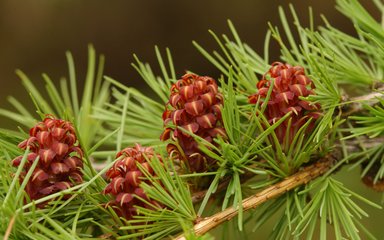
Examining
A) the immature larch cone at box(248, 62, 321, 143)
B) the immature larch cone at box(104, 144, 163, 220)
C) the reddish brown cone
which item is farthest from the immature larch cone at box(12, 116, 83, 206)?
the reddish brown cone

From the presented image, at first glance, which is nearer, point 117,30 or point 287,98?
point 287,98

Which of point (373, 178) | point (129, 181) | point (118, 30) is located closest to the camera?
point (129, 181)

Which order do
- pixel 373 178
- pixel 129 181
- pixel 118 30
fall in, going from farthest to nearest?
pixel 118 30, pixel 373 178, pixel 129 181

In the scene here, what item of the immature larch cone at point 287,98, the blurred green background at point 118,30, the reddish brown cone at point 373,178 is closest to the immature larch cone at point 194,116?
the immature larch cone at point 287,98

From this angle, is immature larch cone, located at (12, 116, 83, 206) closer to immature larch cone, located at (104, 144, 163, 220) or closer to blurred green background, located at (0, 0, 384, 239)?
immature larch cone, located at (104, 144, 163, 220)

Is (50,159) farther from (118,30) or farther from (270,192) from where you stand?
(118,30)

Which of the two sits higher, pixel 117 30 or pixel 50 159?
pixel 117 30

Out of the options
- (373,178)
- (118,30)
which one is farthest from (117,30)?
(373,178)
